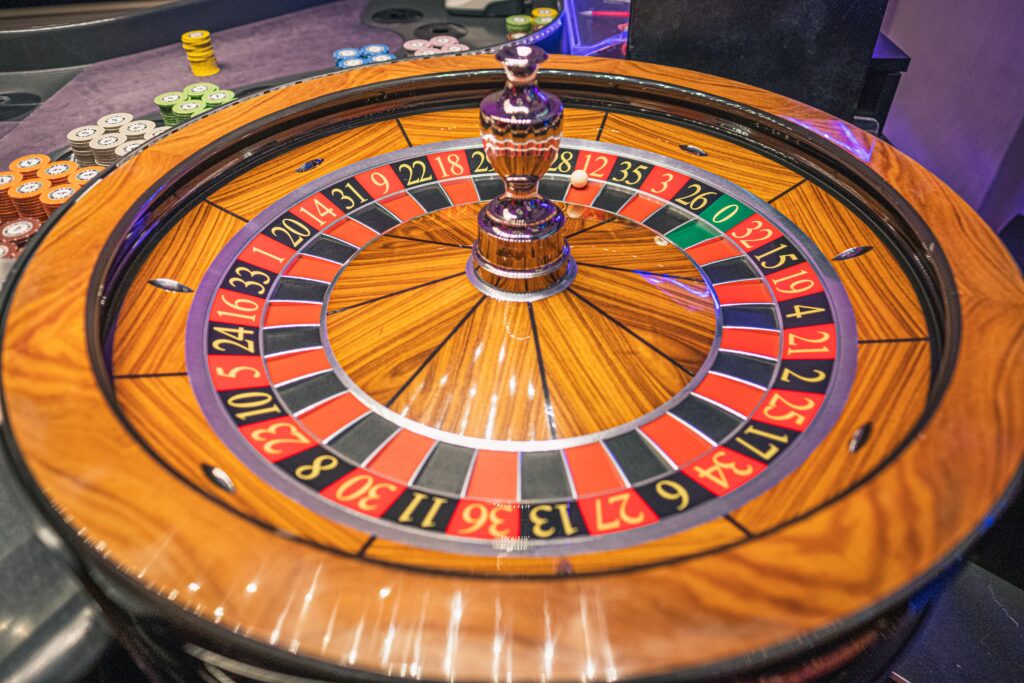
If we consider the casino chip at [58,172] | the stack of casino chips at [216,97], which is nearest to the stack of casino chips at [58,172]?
the casino chip at [58,172]

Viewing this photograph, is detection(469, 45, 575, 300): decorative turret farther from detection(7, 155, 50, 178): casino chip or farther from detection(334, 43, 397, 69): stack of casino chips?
detection(334, 43, 397, 69): stack of casino chips

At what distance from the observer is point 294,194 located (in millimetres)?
2225

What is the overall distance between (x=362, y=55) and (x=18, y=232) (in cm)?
235

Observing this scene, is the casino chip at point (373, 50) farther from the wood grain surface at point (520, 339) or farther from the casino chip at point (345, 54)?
the wood grain surface at point (520, 339)

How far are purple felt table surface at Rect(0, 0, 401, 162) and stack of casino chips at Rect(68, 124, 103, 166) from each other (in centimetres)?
34

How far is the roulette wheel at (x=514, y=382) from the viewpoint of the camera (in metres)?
1.07

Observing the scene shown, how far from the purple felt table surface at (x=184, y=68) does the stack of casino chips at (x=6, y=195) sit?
546 millimetres

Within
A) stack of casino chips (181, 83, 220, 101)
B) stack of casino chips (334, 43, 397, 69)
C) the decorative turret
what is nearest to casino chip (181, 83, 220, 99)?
stack of casino chips (181, 83, 220, 101)

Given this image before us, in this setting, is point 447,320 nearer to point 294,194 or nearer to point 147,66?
point 294,194

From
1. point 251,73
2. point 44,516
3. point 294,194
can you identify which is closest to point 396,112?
point 294,194

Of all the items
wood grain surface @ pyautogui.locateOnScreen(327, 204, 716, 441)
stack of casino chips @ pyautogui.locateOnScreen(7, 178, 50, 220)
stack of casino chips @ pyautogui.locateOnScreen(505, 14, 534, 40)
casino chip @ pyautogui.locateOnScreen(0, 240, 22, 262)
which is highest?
wood grain surface @ pyautogui.locateOnScreen(327, 204, 716, 441)

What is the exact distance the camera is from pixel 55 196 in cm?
337

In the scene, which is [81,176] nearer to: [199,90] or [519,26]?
[199,90]

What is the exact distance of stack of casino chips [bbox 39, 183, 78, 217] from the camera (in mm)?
3326
